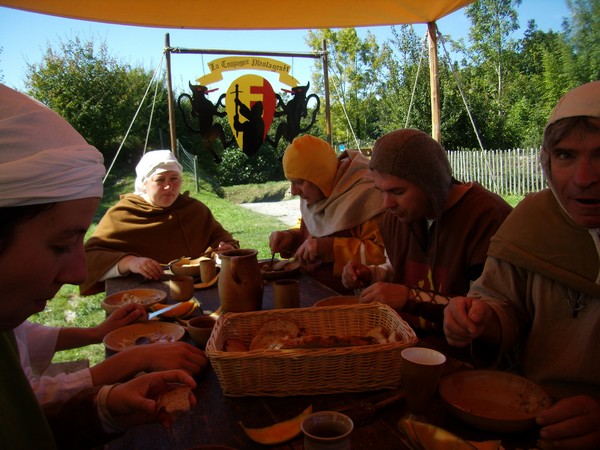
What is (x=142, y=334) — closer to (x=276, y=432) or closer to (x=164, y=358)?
(x=164, y=358)

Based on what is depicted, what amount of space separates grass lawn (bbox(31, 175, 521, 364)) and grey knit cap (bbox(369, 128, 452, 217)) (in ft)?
11.2

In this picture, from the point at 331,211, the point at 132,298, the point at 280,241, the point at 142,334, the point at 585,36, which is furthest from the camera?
the point at 585,36

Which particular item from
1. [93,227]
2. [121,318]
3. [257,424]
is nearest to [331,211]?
[121,318]

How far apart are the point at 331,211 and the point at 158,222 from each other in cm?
172

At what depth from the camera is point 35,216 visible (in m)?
0.96

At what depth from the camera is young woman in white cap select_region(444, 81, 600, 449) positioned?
1.54 meters

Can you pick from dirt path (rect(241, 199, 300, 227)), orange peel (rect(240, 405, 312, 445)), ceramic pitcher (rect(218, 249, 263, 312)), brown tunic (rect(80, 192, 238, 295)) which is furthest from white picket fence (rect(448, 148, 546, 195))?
orange peel (rect(240, 405, 312, 445))

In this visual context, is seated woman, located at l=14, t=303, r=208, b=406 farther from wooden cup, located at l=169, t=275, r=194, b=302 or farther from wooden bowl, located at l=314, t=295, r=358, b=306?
wooden cup, located at l=169, t=275, r=194, b=302

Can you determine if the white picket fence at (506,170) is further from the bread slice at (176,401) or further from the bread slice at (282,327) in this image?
the bread slice at (176,401)

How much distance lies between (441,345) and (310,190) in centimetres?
197

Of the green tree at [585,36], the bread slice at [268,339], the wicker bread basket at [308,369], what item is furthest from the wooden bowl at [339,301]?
the green tree at [585,36]

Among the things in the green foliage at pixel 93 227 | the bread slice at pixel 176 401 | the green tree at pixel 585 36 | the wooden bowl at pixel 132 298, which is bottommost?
the green foliage at pixel 93 227

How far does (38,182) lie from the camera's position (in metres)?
0.93

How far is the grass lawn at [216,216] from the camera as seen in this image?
5.33 meters
